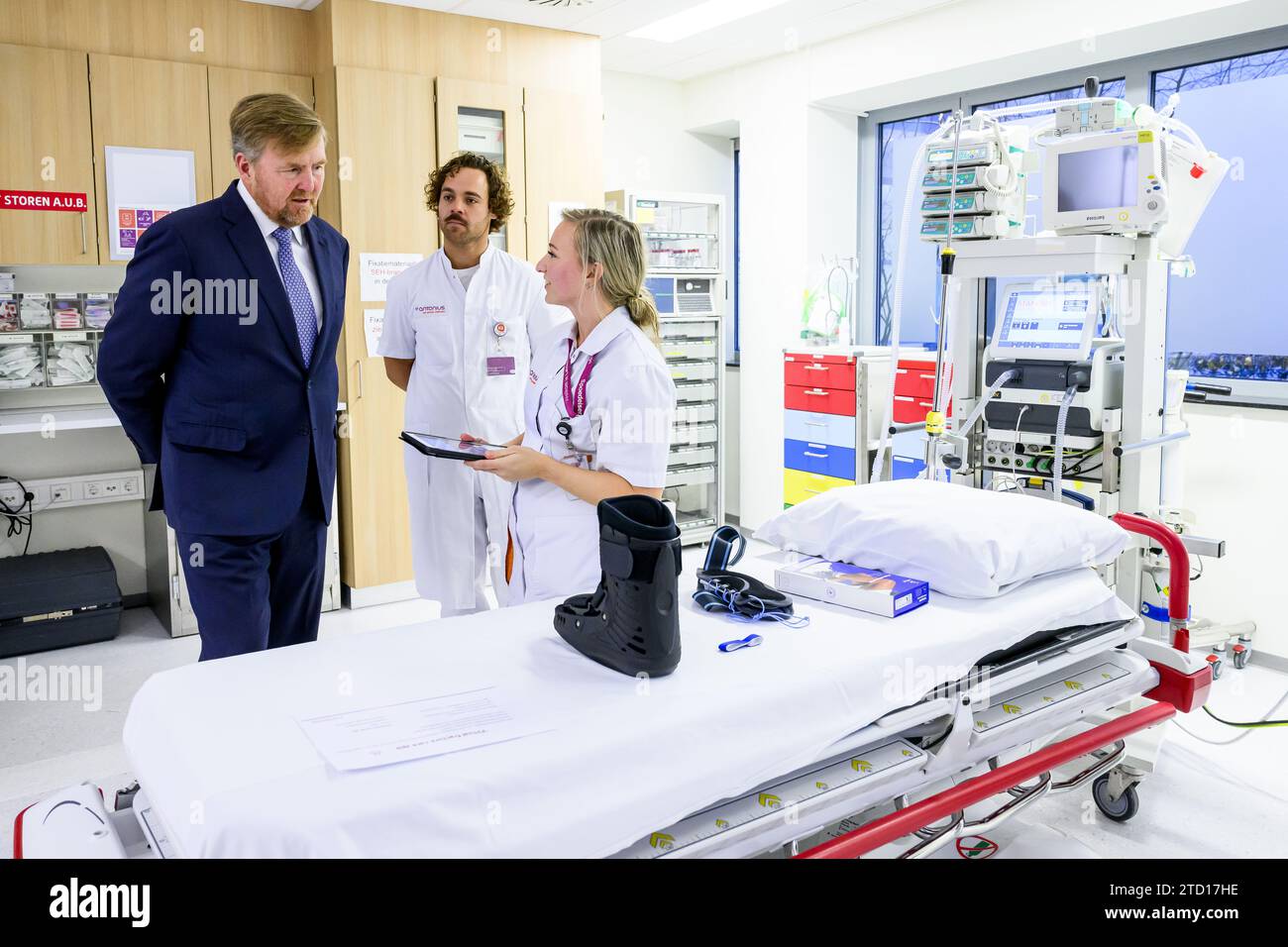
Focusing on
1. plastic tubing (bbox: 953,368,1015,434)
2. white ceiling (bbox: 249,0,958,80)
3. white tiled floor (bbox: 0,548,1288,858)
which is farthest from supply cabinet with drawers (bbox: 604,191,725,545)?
white tiled floor (bbox: 0,548,1288,858)

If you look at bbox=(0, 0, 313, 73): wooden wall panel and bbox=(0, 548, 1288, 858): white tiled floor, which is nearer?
bbox=(0, 548, 1288, 858): white tiled floor

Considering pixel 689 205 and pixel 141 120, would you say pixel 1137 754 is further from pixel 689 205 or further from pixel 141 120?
pixel 141 120

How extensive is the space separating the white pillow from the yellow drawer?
9.14ft

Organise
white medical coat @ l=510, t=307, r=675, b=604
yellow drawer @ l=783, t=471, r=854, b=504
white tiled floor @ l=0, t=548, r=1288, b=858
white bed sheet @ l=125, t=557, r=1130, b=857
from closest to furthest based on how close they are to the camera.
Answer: white bed sheet @ l=125, t=557, r=1130, b=857 < white medical coat @ l=510, t=307, r=675, b=604 < white tiled floor @ l=0, t=548, r=1288, b=858 < yellow drawer @ l=783, t=471, r=854, b=504

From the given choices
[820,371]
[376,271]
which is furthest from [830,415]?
[376,271]

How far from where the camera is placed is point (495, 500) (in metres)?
3.06

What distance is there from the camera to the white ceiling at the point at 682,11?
452 cm

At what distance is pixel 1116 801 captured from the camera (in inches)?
105

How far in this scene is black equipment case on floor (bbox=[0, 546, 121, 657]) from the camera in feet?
12.8

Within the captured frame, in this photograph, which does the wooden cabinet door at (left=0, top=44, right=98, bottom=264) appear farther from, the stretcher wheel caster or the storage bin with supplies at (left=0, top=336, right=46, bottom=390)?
the stretcher wheel caster

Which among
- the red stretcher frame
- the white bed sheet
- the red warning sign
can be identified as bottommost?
the red stretcher frame

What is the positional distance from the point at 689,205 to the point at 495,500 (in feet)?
10.0

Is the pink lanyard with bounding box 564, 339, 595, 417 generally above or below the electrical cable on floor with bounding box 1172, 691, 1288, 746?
above
